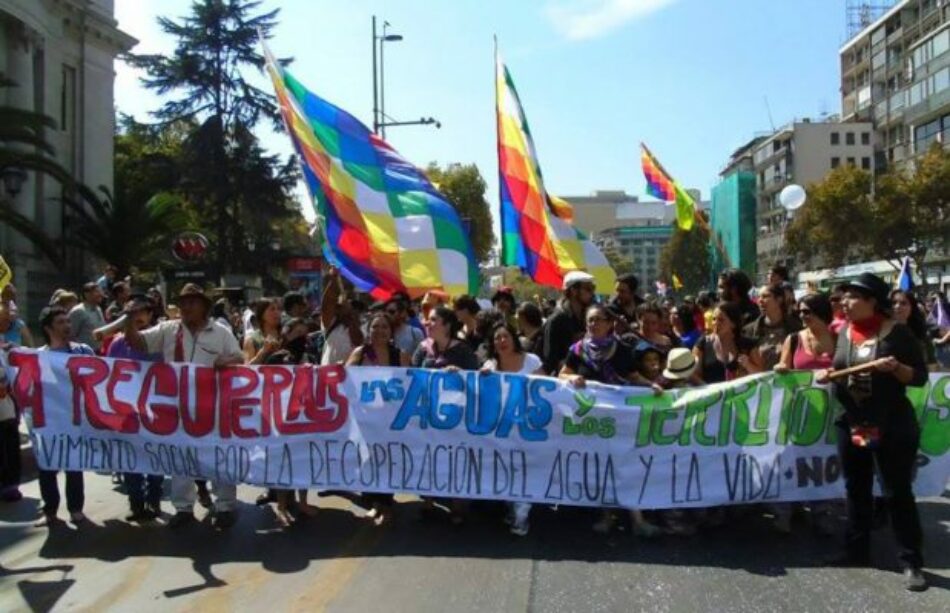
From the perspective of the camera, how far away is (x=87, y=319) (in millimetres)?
10250

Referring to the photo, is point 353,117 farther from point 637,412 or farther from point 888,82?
point 888,82

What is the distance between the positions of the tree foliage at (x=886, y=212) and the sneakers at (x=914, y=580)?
38.3m

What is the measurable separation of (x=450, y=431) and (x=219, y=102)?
35137mm

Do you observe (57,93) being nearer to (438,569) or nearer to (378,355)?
(378,355)

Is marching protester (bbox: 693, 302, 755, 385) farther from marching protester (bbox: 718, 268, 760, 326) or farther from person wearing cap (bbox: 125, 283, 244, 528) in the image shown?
person wearing cap (bbox: 125, 283, 244, 528)

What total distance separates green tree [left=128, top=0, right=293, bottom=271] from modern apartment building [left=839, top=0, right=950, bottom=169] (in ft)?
140

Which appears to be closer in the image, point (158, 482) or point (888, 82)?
point (158, 482)

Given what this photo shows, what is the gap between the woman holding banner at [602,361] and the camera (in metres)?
6.11

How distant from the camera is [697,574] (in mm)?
5188

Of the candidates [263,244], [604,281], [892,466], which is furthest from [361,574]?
[263,244]

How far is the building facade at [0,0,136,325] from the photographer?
25.5 metres

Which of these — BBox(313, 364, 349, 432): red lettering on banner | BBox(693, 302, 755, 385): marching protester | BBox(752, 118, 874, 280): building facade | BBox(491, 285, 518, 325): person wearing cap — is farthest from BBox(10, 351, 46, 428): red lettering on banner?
BBox(752, 118, 874, 280): building facade

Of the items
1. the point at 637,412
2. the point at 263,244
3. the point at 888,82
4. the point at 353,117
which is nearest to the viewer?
the point at 637,412

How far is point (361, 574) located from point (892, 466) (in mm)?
3117
